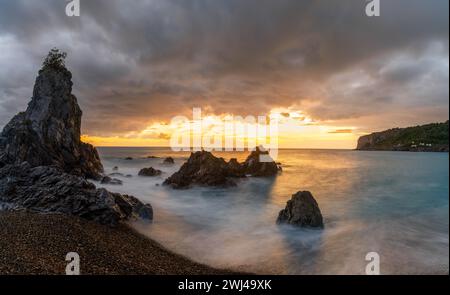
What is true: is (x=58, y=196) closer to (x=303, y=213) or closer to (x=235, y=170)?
(x=303, y=213)

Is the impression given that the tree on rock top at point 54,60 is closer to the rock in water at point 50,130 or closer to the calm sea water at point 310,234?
the rock in water at point 50,130

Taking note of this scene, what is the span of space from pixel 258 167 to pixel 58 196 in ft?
133

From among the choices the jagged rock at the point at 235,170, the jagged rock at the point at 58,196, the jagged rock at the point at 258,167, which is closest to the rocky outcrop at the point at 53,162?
the jagged rock at the point at 58,196

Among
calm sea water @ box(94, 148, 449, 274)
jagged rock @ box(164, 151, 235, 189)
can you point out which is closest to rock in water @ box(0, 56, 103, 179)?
jagged rock @ box(164, 151, 235, 189)

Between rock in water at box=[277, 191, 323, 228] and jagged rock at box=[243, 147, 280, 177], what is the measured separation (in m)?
31.8

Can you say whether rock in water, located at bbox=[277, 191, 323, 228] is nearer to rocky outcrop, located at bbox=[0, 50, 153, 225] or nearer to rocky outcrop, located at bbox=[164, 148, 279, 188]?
rocky outcrop, located at bbox=[0, 50, 153, 225]

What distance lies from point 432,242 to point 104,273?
61.2 ft

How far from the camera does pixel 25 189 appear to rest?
56.6 feet

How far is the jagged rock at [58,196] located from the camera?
15641mm

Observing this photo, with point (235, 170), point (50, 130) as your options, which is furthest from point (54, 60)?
point (235, 170)

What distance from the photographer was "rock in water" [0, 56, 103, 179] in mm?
29252

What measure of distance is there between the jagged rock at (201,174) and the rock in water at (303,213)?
60.7 feet

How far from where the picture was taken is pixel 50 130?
3269cm
